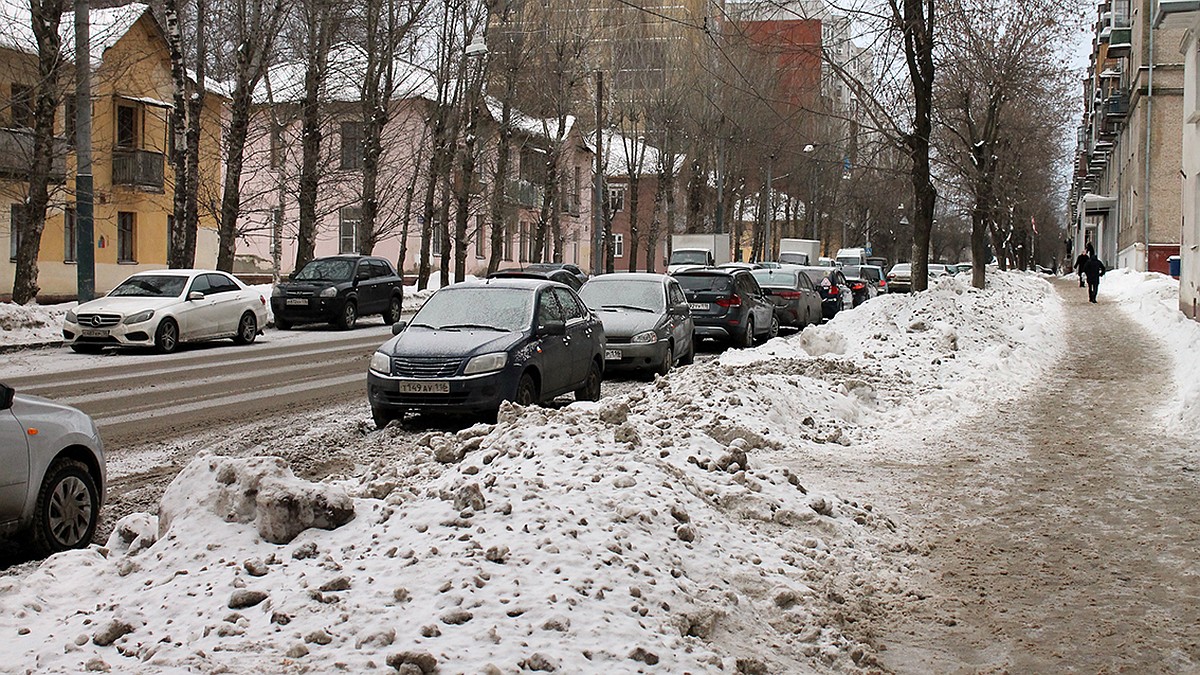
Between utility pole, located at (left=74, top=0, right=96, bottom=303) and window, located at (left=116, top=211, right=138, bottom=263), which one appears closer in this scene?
utility pole, located at (left=74, top=0, right=96, bottom=303)

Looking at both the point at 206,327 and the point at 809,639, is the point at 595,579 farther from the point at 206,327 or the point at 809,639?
the point at 206,327

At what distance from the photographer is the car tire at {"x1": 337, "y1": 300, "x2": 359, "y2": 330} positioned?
27688mm

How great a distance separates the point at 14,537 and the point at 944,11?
2344 cm

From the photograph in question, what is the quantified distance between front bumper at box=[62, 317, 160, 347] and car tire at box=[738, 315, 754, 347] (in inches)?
410

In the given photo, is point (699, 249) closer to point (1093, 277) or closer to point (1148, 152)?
point (1093, 277)

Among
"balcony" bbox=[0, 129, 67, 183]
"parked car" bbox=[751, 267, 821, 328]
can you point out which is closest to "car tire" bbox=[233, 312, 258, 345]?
"balcony" bbox=[0, 129, 67, 183]

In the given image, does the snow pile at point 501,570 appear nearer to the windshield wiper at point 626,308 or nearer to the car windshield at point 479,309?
the car windshield at point 479,309

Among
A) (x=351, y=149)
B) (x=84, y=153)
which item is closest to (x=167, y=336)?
(x=84, y=153)

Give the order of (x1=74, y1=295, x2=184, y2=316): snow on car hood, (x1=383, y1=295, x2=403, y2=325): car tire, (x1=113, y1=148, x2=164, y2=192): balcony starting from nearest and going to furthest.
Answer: (x1=74, y1=295, x2=184, y2=316): snow on car hood < (x1=383, y1=295, x2=403, y2=325): car tire < (x1=113, y1=148, x2=164, y2=192): balcony

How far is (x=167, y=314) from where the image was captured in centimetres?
2103

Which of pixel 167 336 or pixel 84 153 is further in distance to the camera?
pixel 84 153

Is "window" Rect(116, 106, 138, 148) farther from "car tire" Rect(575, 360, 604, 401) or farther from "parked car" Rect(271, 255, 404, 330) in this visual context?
"car tire" Rect(575, 360, 604, 401)

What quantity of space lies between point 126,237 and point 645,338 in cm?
3045

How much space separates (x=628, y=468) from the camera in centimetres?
674
